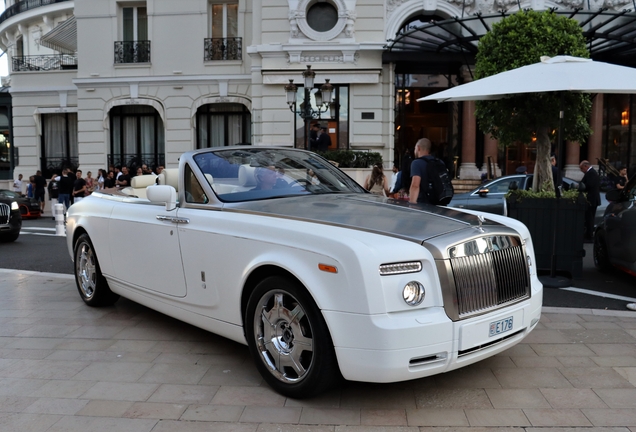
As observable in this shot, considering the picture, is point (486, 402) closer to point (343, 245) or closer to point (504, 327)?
point (504, 327)

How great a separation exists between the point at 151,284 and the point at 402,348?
260cm

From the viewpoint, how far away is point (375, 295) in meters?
3.40

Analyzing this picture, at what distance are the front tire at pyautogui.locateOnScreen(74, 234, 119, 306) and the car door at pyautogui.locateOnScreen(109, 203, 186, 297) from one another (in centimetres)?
57

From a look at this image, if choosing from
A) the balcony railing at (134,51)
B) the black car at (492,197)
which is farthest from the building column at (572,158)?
the balcony railing at (134,51)

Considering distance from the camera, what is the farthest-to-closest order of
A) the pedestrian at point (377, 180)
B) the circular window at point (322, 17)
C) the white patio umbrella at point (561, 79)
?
the circular window at point (322, 17) < the pedestrian at point (377, 180) < the white patio umbrella at point (561, 79)

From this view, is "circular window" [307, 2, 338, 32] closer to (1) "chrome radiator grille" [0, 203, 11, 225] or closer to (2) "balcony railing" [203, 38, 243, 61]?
(2) "balcony railing" [203, 38, 243, 61]

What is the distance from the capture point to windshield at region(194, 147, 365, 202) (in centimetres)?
483

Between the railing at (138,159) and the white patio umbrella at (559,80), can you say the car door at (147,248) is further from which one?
the railing at (138,159)

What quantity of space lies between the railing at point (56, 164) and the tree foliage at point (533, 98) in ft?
72.1

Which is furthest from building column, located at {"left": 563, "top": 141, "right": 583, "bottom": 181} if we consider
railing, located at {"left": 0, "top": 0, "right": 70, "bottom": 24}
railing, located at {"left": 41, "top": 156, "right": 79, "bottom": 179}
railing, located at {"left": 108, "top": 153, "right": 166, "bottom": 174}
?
railing, located at {"left": 0, "top": 0, "right": 70, "bottom": 24}

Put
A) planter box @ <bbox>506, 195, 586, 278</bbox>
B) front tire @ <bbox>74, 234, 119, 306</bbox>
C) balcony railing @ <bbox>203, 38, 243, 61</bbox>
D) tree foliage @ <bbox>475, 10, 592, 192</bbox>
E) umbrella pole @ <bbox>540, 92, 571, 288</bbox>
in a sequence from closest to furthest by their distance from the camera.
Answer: front tire @ <bbox>74, 234, 119, 306</bbox> → umbrella pole @ <bbox>540, 92, 571, 288</bbox> → planter box @ <bbox>506, 195, 586, 278</bbox> → tree foliage @ <bbox>475, 10, 592, 192</bbox> → balcony railing @ <bbox>203, 38, 243, 61</bbox>

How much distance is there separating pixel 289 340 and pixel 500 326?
1.37 metres

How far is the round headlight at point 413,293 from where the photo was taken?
3507 millimetres

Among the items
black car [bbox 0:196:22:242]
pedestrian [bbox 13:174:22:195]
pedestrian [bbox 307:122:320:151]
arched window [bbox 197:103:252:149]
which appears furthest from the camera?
pedestrian [bbox 13:174:22:195]
